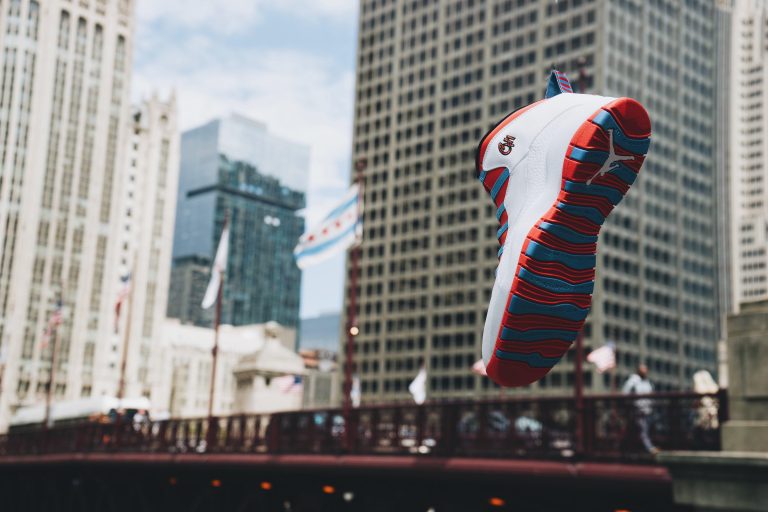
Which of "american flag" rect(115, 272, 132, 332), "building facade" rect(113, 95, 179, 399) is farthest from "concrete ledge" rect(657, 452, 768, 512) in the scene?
"building facade" rect(113, 95, 179, 399)

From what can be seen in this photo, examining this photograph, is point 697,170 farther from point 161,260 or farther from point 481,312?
point 161,260

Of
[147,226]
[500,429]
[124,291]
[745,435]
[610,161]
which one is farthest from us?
[147,226]

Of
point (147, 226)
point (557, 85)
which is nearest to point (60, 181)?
point (147, 226)

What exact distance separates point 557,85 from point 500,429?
1446cm

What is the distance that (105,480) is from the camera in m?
37.6

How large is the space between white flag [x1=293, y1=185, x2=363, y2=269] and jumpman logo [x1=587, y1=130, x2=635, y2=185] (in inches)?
688

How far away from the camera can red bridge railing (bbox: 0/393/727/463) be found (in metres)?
16.9

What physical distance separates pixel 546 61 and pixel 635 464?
121980mm

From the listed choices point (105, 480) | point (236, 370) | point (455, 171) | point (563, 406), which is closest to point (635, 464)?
point (563, 406)

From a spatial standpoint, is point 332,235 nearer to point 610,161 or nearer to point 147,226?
point 610,161

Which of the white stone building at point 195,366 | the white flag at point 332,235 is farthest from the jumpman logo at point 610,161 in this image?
the white stone building at point 195,366

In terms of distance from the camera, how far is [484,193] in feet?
453

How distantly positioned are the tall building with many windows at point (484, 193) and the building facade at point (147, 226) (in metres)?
30.9

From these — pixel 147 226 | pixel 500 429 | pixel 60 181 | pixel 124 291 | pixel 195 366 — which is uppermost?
pixel 60 181
